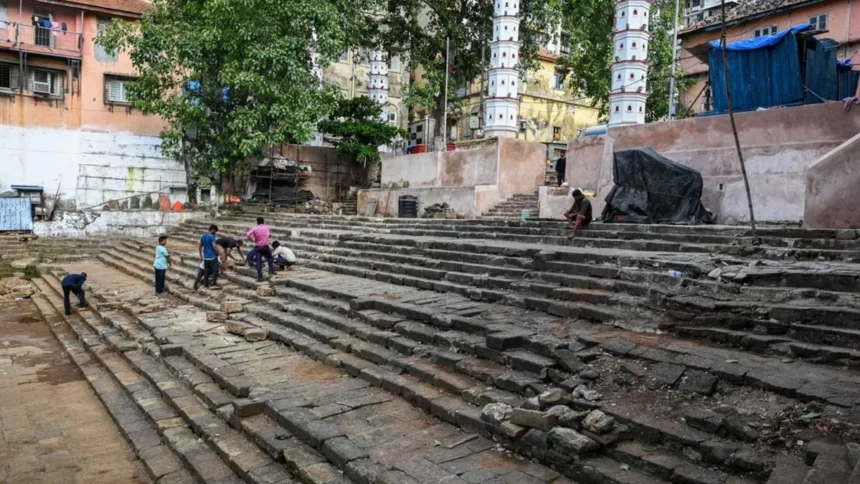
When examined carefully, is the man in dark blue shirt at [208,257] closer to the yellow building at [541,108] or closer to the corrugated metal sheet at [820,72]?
the corrugated metal sheet at [820,72]

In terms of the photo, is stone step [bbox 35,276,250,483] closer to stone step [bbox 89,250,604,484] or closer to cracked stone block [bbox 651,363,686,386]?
stone step [bbox 89,250,604,484]

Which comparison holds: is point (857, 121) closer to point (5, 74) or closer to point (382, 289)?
point (382, 289)

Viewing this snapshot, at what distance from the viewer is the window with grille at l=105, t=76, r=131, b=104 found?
73.2ft

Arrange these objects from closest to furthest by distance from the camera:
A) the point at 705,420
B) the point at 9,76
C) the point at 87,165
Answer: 1. the point at 705,420
2. the point at 9,76
3. the point at 87,165

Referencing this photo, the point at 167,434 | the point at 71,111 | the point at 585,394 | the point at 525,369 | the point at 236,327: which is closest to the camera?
the point at 585,394

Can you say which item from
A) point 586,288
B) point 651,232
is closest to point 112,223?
point 651,232

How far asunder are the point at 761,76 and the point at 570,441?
1187 centimetres

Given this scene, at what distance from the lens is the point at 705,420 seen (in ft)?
13.0

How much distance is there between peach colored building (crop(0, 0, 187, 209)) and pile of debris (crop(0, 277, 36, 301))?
6752mm

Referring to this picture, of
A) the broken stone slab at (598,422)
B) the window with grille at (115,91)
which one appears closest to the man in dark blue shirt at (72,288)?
the broken stone slab at (598,422)

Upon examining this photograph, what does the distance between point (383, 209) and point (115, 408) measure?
1374 cm

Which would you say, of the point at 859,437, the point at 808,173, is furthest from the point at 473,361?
the point at 808,173

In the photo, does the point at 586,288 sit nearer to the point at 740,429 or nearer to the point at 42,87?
the point at 740,429

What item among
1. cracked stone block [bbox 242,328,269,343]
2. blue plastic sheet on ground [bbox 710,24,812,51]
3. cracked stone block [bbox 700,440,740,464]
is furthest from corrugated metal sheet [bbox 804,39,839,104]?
cracked stone block [bbox 242,328,269,343]
